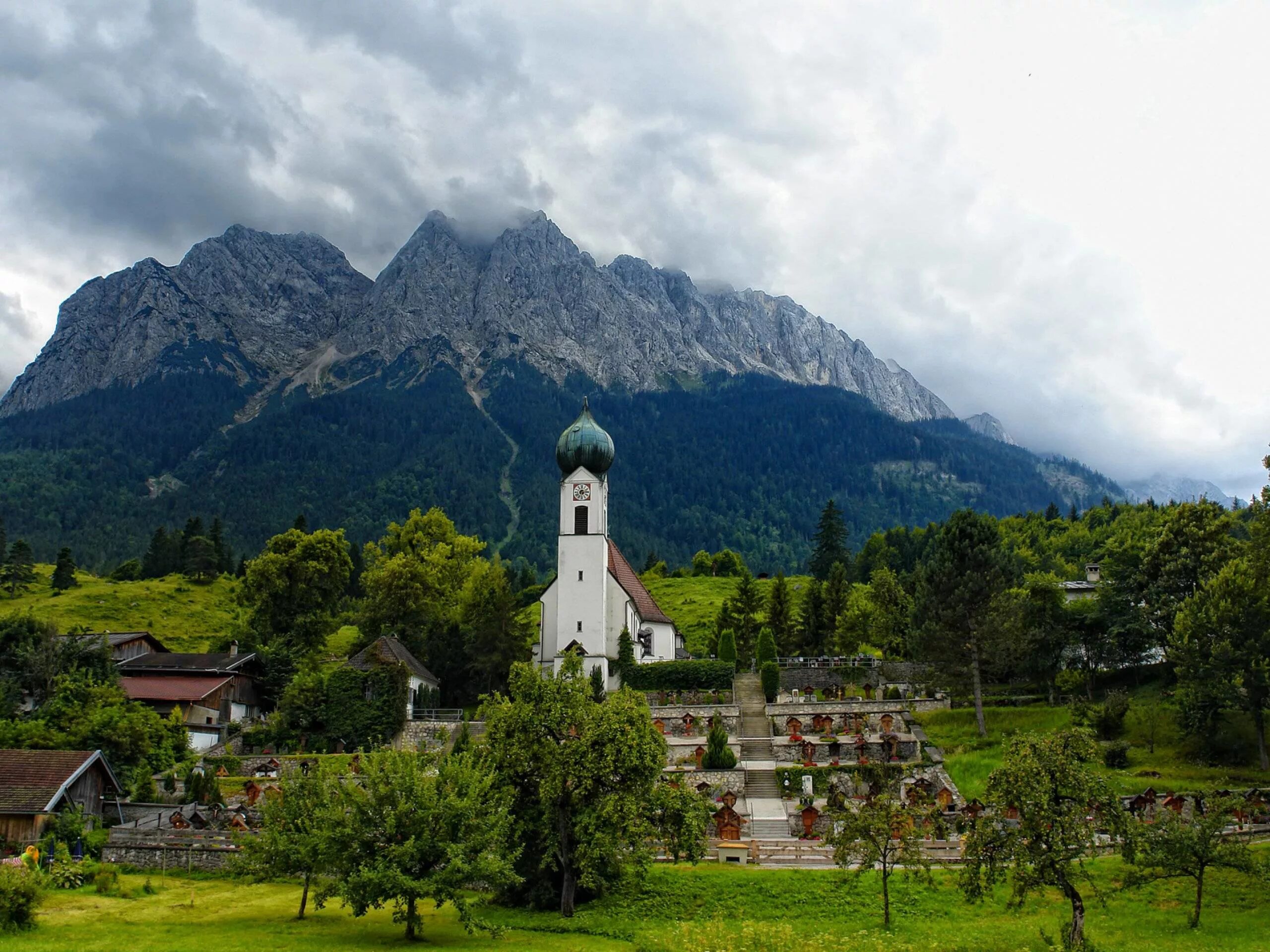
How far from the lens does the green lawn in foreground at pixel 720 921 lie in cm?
2334

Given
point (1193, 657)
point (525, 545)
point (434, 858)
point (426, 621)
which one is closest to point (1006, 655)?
point (1193, 657)

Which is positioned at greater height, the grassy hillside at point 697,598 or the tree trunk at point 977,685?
the grassy hillside at point 697,598

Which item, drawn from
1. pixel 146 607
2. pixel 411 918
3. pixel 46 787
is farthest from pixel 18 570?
pixel 411 918

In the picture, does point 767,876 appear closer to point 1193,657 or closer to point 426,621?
point 1193,657

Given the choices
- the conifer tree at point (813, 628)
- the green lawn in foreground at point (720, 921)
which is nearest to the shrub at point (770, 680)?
the conifer tree at point (813, 628)

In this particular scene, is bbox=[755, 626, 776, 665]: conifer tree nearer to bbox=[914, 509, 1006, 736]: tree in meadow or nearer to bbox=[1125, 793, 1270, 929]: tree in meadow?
bbox=[914, 509, 1006, 736]: tree in meadow

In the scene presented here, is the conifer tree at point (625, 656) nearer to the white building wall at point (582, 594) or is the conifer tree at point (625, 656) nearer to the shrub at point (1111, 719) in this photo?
the white building wall at point (582, 594)

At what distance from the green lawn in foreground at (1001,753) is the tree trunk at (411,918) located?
1766 cm

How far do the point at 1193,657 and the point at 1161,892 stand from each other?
1352cm

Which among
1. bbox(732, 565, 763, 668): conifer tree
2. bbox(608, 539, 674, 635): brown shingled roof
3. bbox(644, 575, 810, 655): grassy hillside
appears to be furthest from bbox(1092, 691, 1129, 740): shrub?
bbox(644, 575, 810, 655): grassy hillside

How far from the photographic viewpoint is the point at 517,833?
29.9 meters

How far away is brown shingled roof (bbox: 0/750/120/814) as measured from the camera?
3512 centimetres

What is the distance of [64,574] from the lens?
98375 millimetres

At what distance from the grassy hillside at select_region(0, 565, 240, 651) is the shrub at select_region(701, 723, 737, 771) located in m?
45.5
